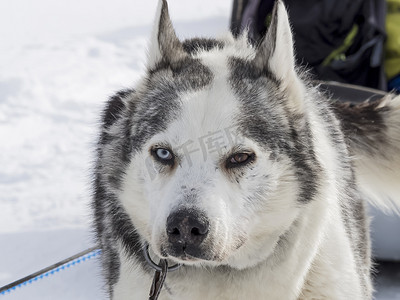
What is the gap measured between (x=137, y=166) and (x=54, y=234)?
1.83 meters

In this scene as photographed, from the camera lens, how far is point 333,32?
4.32 metres

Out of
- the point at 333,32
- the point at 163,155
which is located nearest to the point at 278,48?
the point at 163,155

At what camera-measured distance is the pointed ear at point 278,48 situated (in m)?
1.79

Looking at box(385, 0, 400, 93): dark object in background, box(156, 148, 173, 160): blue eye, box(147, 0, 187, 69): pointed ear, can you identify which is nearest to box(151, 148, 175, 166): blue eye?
box(156, 148, 173, 160): blue eye

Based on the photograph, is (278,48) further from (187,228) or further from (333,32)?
(333,32)

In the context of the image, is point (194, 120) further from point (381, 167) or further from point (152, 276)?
point (381, 167)

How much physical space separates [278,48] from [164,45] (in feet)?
1.13

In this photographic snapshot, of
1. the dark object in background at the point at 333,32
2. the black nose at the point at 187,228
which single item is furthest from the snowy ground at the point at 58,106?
the dark object in background at the point at 333,32

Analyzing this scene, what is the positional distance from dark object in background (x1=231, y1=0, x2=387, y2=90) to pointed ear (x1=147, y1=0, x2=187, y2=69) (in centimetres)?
221

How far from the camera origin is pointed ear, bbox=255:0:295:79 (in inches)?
70.7

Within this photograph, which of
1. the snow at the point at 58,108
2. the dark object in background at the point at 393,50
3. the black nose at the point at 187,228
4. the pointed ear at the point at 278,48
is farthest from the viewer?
the dark object in background at the point at 393,50

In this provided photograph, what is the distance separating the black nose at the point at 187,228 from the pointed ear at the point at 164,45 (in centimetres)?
58

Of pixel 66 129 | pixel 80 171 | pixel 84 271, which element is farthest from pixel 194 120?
pixel 66 129

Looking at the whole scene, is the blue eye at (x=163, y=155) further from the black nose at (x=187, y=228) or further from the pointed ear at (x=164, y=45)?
the pointed ear at (x=164, y=45)
